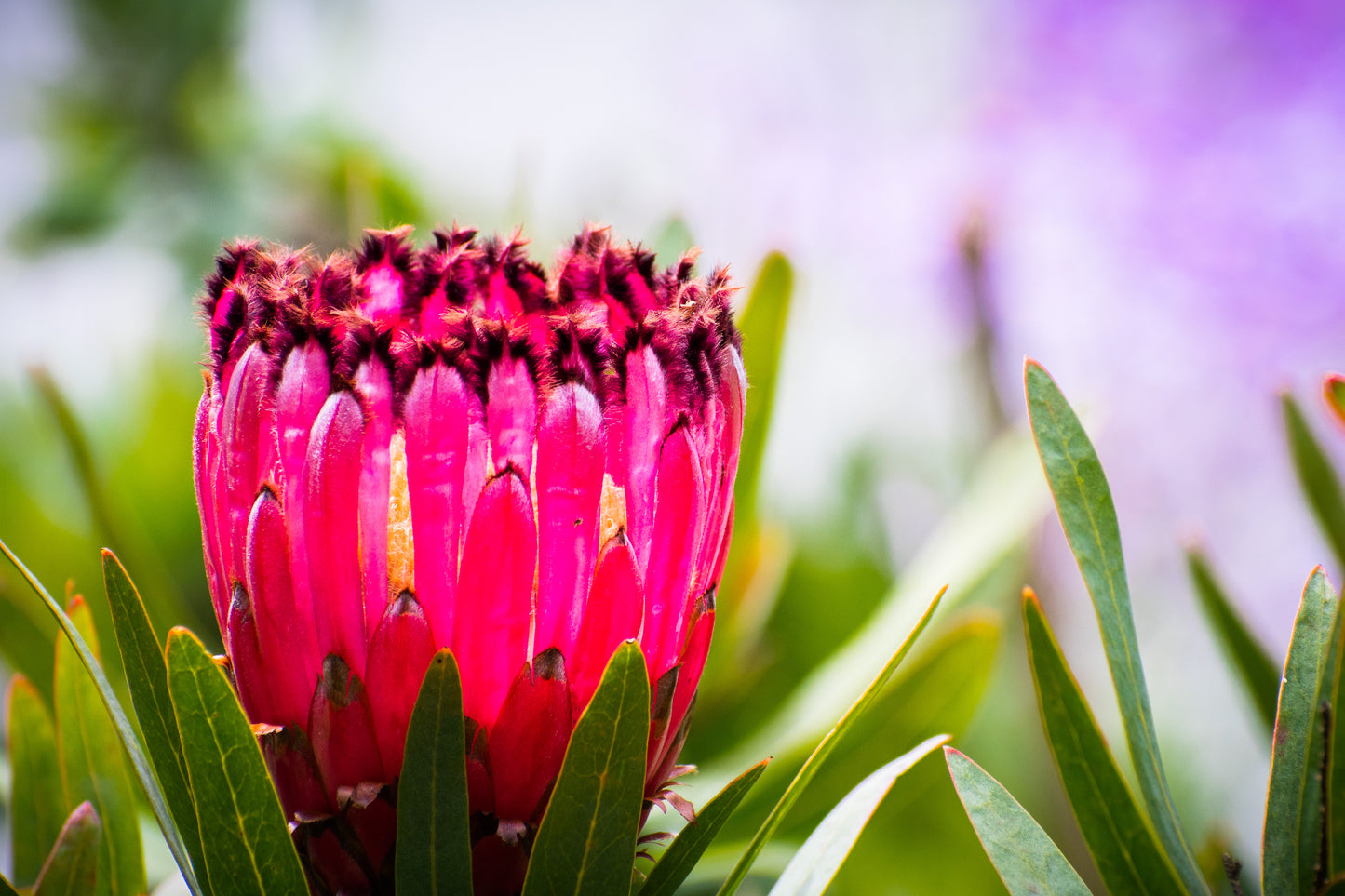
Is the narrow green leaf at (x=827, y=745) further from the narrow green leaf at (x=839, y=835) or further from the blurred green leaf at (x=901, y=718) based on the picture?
the blurred green leaf at (x=901, y=718)

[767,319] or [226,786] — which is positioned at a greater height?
[767,319]

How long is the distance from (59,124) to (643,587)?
4.87 feet

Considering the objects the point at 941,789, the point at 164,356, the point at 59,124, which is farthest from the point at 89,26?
the point at 941,789

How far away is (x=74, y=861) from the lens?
1.24ft

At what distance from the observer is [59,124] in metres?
1.40

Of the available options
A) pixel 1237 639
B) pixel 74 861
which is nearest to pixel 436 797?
pixel 74 861

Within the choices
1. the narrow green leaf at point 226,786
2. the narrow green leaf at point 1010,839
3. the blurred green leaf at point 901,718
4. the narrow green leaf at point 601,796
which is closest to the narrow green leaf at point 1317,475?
the blurred green leaf at point 901,718

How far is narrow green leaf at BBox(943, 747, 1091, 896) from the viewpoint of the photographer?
0.32 metres

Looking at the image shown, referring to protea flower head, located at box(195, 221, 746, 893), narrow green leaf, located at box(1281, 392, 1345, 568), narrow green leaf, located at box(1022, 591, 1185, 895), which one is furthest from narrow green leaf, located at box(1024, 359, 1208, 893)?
narrow green leaf, located at box(1281, 392, 1345, 568)

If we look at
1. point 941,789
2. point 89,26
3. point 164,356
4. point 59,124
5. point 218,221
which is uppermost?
point 89,26

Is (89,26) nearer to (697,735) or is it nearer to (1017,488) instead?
(697,735)

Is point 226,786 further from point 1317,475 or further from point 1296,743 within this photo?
point 1317,475

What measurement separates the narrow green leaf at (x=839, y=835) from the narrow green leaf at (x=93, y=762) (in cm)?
30

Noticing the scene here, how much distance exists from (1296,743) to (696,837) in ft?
0.74
